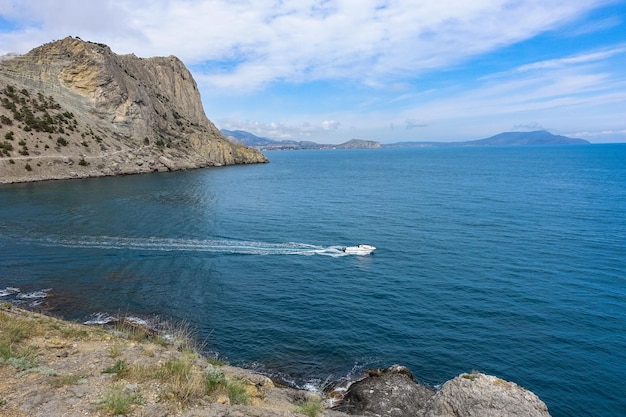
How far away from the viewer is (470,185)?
10338 cm

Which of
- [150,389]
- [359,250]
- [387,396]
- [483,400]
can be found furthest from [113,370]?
[359,250]

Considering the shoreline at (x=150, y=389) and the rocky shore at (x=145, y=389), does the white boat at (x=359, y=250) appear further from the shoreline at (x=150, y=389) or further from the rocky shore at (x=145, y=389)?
the rocky shore at (x=145, y=389)

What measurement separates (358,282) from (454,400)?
74.6ft

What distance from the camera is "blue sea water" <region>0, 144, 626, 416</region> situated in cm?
2592

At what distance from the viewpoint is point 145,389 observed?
1219 centimetres

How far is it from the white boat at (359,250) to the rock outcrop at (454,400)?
24.7 meters

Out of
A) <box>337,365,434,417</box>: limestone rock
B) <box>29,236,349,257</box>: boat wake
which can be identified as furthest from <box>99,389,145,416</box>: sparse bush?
<box>29,236,349,257</box>: boat wake

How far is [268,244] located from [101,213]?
3118cm

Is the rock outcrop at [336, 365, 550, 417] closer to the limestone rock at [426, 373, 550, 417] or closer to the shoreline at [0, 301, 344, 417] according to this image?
the limestone rock at [426, 373, 550, 417]

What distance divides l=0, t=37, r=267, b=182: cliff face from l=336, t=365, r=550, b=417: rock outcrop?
100128 mm

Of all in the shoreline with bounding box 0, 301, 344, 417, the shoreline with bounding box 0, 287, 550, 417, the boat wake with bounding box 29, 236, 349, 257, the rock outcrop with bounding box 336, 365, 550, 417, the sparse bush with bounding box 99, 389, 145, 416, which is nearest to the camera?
the sparse bush with bounding box 99, 389, 145, 416

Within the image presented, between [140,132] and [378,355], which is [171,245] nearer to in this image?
[378,355]

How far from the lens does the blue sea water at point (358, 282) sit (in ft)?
85.0

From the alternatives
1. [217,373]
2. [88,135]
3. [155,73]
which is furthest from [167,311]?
[155,73]
